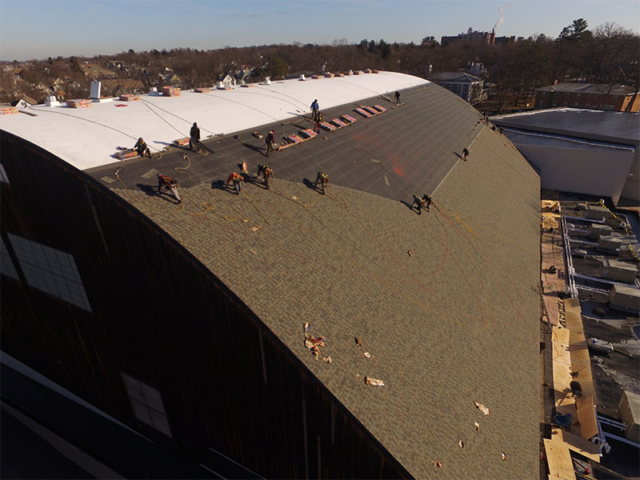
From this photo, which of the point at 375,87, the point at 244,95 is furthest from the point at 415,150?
the point at 375,87

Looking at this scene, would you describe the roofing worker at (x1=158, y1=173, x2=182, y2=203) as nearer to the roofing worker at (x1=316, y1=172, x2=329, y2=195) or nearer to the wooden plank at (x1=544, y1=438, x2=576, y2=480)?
the roofing worker at (x1=316, y1=172, x2=329, y2=195)

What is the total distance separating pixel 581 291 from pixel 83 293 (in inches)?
1486

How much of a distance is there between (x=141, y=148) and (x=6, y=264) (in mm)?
10282

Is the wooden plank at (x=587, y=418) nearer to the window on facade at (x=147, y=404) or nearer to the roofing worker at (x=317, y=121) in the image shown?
the window on facade at (x=147, y=404)

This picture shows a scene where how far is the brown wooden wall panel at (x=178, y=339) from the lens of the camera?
484 inches

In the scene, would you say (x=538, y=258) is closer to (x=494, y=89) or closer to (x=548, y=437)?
(x=548, y=437)

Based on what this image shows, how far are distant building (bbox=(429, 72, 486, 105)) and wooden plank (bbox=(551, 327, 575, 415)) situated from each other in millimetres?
97436

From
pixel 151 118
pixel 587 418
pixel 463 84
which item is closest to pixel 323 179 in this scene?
pixel 151 118

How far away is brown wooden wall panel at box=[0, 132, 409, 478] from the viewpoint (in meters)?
12.3

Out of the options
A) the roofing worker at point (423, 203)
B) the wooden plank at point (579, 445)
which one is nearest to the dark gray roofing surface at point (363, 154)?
the roofing worker at point (423, 203)

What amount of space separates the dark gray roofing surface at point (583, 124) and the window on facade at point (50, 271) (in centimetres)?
6591

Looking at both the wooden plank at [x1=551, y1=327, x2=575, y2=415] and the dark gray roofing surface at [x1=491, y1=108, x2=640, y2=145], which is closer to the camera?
the wooden plank at [x1=551, y1=327, x2=575, y2=415]

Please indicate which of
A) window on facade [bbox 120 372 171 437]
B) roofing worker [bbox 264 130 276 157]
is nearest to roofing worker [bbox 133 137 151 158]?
roofing worker [bbox 264 130 276 157]

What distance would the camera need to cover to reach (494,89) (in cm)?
12556
